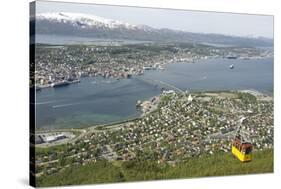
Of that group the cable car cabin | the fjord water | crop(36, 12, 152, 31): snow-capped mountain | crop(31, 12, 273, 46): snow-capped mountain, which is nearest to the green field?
the cable car cabin

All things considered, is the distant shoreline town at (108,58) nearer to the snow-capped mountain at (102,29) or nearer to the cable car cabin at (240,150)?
the snow-capped mountain at (102,29)

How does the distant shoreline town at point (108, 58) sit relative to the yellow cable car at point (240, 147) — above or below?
above

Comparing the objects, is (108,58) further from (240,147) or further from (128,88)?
(240,147)

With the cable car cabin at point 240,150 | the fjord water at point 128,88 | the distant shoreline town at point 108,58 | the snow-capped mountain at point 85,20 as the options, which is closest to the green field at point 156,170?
the cable car cabin at point 240,150

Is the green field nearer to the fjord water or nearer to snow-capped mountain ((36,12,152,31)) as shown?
the fjord water

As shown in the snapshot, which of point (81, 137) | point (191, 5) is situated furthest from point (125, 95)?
point (191, 5)
